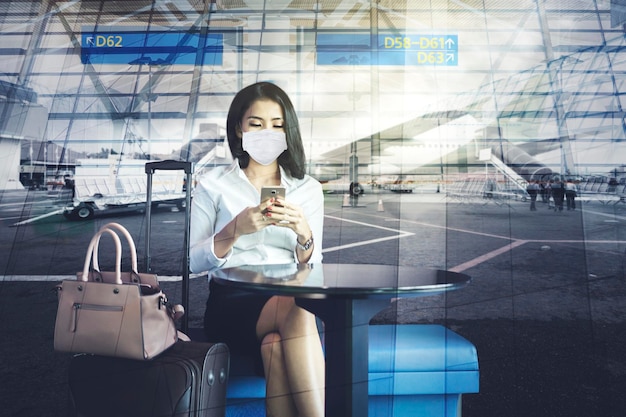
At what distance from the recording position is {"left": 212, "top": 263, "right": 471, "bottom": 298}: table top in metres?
0.71

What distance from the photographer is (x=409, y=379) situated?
96 cm

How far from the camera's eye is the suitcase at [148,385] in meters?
0.79

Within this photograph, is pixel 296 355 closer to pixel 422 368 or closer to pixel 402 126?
pixel 422 368

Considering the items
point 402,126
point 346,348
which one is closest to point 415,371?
point 346,348

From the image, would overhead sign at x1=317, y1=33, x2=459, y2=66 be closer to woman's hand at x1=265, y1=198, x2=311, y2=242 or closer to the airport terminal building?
the airport terminal building

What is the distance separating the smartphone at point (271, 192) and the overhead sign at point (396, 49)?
117 cm

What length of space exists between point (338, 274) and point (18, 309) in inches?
79.3

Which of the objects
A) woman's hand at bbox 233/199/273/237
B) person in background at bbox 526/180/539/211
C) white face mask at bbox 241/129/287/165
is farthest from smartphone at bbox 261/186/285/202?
person in background at bbox 526/180/539/211

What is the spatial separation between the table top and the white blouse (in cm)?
10

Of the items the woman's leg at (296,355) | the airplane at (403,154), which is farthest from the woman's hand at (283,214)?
the airplane at (403,154)

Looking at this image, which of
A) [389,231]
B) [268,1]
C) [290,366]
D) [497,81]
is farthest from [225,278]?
[268,1]

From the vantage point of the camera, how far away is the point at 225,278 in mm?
805

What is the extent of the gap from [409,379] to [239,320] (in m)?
0.37

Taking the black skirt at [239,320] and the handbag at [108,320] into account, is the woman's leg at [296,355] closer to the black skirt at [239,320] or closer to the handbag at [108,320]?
the black skirt at [239,320]
